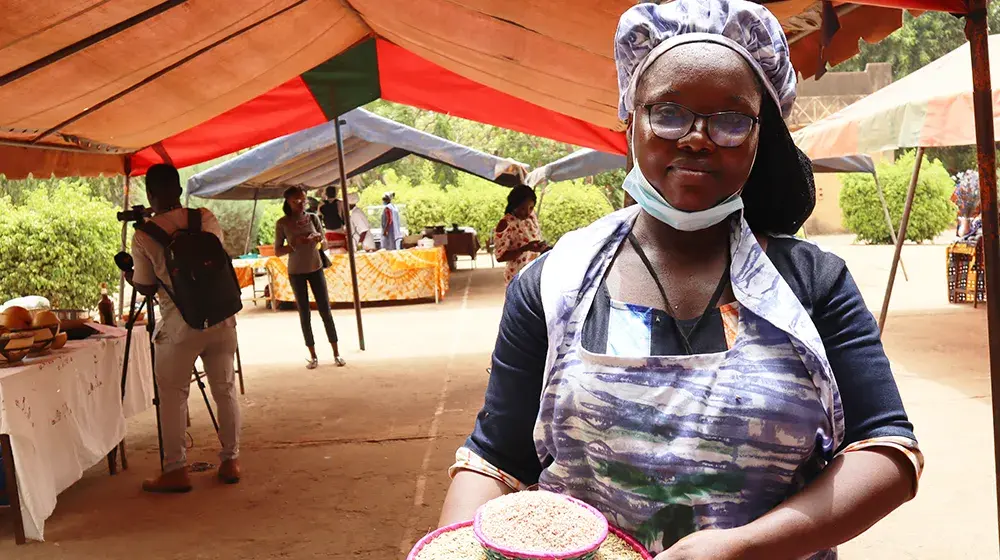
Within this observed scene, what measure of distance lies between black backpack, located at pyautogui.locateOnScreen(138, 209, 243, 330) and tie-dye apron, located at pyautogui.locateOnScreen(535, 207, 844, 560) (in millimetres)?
4087

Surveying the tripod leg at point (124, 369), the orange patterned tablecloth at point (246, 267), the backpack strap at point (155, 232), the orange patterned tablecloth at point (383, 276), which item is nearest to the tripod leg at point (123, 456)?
the tripod leg at point (124, 369)

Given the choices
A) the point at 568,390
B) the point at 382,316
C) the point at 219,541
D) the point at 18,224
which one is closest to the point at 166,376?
the point at 219,541

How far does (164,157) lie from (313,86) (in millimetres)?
1583

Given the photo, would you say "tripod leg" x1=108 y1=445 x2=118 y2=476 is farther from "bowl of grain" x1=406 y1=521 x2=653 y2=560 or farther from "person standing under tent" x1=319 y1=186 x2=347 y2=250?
"person standing under tent" x1=319 y1=186 x2=347 y2=250

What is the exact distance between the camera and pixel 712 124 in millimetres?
1235

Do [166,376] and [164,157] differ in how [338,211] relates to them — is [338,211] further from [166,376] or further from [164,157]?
[166,376]

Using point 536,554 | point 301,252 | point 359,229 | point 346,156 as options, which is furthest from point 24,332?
point 346,156

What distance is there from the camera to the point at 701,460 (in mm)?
1182

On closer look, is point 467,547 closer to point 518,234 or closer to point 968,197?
point 518,234

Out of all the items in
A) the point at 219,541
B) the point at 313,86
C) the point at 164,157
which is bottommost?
the point at 219,541

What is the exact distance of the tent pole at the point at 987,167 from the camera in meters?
2.83

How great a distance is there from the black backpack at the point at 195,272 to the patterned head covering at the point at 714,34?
13.4 feet

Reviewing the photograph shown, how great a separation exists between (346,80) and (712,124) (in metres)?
7.11

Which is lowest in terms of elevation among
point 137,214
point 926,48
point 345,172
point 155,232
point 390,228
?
point 390,228
